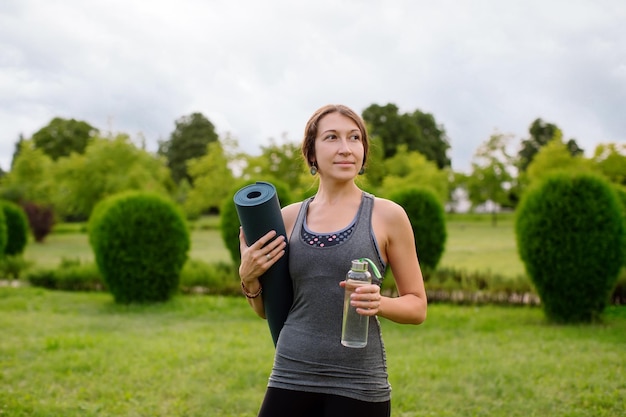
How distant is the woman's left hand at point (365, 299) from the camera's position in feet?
6.86

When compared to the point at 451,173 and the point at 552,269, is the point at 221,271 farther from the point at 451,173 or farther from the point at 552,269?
the point at 451,173

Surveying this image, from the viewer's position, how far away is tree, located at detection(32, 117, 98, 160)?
62938 millimetres

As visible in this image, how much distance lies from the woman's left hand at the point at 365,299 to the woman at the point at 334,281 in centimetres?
6

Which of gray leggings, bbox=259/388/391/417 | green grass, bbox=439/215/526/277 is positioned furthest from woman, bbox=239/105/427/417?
green grass, bbox=439/215/526/277

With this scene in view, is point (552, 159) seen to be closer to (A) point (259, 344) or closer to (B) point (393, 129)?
(B) point (393, 129)

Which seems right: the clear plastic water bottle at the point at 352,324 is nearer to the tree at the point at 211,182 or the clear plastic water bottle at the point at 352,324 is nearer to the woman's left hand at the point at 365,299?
the woman's left hand at the point at 365,299

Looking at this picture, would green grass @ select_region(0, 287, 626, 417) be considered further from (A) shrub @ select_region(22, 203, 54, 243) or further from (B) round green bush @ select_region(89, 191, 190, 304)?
(A) shrub @ select_region(22, 203, 54, 243)

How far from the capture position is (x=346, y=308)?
2.18 metres

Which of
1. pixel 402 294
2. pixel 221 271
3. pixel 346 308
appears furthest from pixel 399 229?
pixel 221 271

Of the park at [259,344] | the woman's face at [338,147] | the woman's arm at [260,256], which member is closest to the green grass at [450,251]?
the park at [259,344]

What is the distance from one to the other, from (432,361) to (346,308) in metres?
5.43

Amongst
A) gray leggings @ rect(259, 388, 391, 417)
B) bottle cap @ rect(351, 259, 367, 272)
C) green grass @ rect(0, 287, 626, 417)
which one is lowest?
green grass @ rect(0, 287, 626, 417)

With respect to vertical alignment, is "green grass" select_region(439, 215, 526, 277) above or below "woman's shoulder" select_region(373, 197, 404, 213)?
below

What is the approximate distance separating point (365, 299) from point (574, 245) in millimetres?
8261
